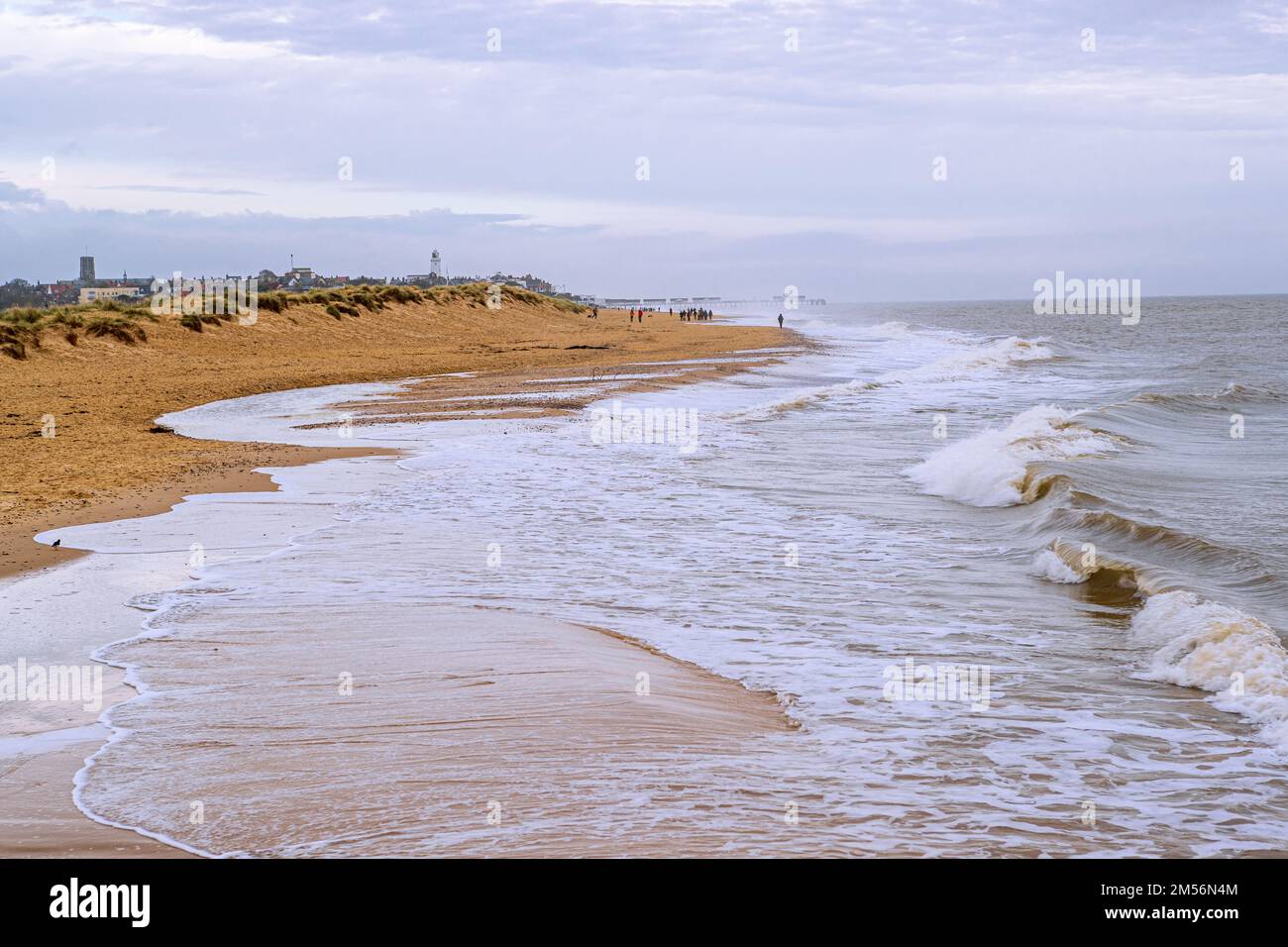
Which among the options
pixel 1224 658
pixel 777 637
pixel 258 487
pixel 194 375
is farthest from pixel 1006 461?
pixel 194 375

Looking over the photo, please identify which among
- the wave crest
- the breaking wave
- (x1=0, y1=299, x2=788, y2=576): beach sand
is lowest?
the wave crest

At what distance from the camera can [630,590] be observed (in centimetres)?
860

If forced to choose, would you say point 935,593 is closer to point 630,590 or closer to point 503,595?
point 630,590

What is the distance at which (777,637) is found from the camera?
748 cm

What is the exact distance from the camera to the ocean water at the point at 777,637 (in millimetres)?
4613

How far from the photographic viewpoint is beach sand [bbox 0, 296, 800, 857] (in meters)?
4.94

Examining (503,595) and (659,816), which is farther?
(503,595)

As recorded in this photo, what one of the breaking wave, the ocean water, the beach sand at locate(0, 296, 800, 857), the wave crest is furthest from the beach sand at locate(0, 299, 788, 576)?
the breaking wave

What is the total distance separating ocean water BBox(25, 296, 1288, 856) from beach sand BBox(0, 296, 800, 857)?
7.7 inches

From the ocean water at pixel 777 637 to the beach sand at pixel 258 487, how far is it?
195 millimetres

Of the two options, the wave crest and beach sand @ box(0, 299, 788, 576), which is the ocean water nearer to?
the wave crest

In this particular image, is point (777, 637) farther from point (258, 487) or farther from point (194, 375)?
point (194, 375)

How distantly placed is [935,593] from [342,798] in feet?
17.9
